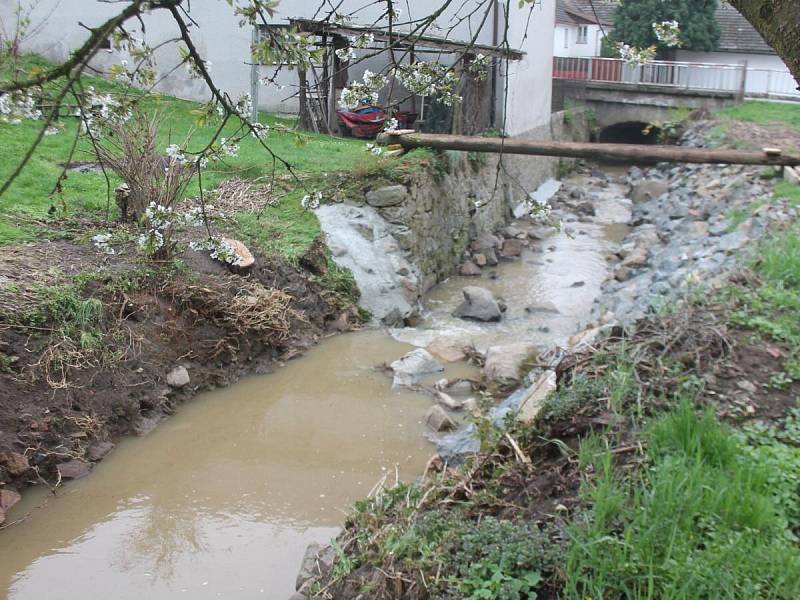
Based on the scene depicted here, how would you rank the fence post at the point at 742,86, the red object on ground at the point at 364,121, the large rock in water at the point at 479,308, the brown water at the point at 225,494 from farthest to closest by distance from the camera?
the fence post at the point at 742,86, the red object on ground at the point at 364,121, the large rock in water at the point at 479,308, the brown water at the point at 225,494

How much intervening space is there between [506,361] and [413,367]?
1031 mm

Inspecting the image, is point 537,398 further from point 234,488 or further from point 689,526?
point 234,488

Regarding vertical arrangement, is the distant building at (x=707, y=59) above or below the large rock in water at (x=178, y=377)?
above

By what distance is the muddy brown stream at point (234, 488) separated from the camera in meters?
5.63

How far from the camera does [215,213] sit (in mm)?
10445

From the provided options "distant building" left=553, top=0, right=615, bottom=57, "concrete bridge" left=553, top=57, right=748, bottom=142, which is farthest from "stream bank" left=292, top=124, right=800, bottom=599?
"distant building" left=553, top=0, right=615, bottom=57

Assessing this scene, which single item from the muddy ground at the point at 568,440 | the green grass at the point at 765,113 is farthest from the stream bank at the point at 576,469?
the green grass at the point at 765,113

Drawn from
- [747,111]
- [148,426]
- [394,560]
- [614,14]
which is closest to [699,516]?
[394,560]

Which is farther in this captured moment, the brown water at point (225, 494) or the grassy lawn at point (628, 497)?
the brown water at point (225, 494)

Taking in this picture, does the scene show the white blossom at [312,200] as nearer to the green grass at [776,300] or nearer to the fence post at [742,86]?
the green grass at [776,300]

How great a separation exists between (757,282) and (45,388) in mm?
6191

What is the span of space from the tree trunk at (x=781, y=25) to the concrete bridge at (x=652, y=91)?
929 inches

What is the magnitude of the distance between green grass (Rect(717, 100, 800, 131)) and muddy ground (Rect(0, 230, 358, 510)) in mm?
16173

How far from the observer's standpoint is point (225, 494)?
22.0ft
